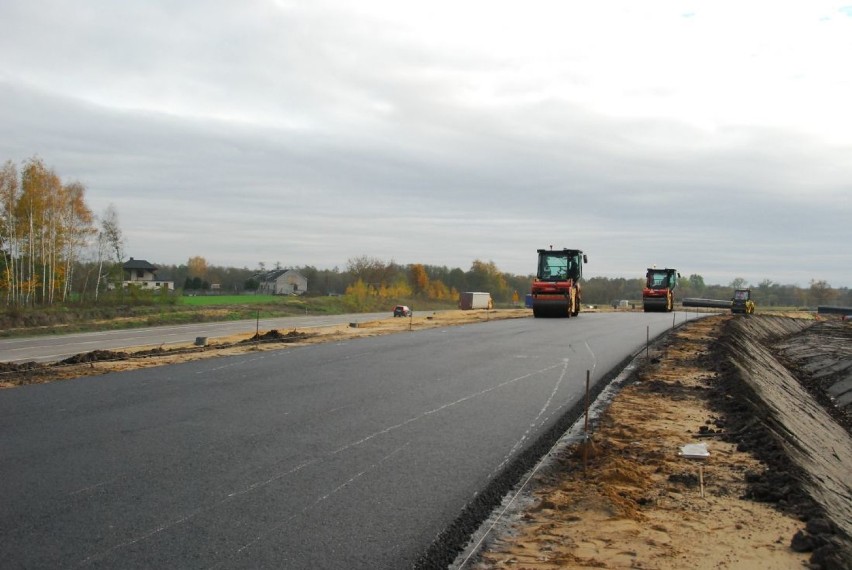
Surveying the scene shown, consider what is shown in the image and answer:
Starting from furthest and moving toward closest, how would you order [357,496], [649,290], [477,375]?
1. [649,290]
2. [477,375]
3. [357,496]

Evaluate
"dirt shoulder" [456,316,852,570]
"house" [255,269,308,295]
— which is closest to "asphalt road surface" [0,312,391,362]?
"dirt shoulder" [456,316,852,570]

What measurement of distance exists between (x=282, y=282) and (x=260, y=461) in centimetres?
13000

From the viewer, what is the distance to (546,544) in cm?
559

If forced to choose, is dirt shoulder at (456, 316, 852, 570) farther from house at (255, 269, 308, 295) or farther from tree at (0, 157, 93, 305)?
house at (255, 269, 308, 295)

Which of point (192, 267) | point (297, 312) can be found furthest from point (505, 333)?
point (192, 267)

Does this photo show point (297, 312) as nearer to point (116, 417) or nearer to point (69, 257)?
point (69, 257)

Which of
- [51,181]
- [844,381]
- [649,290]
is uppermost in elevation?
[51,181]

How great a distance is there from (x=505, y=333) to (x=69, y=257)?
155ft

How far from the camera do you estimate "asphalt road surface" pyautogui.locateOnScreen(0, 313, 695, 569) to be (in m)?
5.35

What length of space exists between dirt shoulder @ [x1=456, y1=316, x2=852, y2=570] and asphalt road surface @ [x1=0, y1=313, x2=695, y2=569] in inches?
25.3

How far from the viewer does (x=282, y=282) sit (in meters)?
135

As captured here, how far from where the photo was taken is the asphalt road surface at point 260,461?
17.5ft

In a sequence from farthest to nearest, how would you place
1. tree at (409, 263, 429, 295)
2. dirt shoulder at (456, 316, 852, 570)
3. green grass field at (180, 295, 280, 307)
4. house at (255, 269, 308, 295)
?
1. house at (255, 269, 308, 295)
2. tree at (409, 263, 429, 295)
3. green grass field at (180, 295, 280, 307)
4. dirt shoulder at (456, 316, 852, 570)

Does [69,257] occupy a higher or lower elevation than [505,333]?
higher
